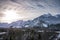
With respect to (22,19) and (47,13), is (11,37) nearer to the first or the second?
(22,19)

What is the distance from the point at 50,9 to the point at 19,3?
75 centimetres

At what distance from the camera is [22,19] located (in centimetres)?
392

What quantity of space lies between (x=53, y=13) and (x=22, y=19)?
0.74 metres

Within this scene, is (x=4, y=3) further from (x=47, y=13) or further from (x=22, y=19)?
(x=47, y=13)

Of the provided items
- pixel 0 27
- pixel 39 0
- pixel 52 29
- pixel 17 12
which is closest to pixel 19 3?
pixel 17 12

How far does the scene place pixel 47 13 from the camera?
12.7 ft

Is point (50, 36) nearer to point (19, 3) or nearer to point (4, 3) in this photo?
point (19, 3)

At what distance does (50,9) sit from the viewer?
3.93 metres

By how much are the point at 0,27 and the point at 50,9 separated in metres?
1.24

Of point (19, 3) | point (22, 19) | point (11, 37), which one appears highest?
point (19, 3)

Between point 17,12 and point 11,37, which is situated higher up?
point 17,12

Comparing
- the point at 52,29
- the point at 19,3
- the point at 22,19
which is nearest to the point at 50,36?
the point at 52,29

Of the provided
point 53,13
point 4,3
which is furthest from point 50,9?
point 4,3

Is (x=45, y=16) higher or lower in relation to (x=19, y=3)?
lower
